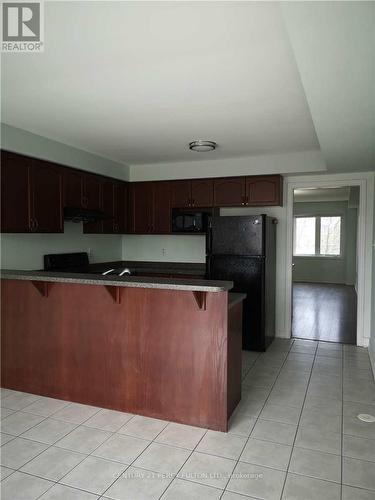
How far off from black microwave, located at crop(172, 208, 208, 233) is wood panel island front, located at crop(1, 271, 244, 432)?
6.80 ft

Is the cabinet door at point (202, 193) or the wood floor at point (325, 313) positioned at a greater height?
the cabinet door at point (202, 193)

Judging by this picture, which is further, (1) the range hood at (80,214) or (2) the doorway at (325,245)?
(2) the doorway at (325,245)

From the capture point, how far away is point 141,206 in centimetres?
522

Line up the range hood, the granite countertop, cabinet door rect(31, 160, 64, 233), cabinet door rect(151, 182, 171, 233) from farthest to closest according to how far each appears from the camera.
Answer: cabinet door rect(151, 182, 171, 233) → the range hood → cabinet door rect(31, 160, 64, 233) → the granite countertop

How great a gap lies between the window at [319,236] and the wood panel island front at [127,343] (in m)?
8.25

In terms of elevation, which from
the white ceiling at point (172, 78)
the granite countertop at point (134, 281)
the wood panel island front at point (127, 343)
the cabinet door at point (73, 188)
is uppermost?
the white ceiling at point (172, 78)

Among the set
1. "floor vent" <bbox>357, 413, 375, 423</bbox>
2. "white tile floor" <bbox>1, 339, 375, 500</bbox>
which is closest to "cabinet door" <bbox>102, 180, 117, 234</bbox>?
"white tile floor" <bbox>1, 339, 375, 500</bbox>

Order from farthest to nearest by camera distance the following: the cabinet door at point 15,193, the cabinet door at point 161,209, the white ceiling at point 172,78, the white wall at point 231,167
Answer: the cabinet door at point 161,209 < the white wall at point 231,167 < the cabinet door at point 15,193 < the white ceiling at point 172,78

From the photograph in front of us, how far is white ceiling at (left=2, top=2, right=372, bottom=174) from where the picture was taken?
5.45ft

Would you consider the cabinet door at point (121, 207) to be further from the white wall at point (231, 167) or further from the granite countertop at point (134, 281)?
the granite countertop at point (134, 281)

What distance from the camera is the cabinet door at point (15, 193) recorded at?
3266 millimetres

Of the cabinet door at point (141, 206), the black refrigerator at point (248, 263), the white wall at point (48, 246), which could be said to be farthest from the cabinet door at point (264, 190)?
the white wall at point (48, 246)

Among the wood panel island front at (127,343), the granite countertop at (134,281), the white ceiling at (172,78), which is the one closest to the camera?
the white ceiling at (172,78)

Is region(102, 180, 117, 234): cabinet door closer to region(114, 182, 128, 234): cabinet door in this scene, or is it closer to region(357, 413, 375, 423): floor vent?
region(114, 182, 128, 234): cabinet door
